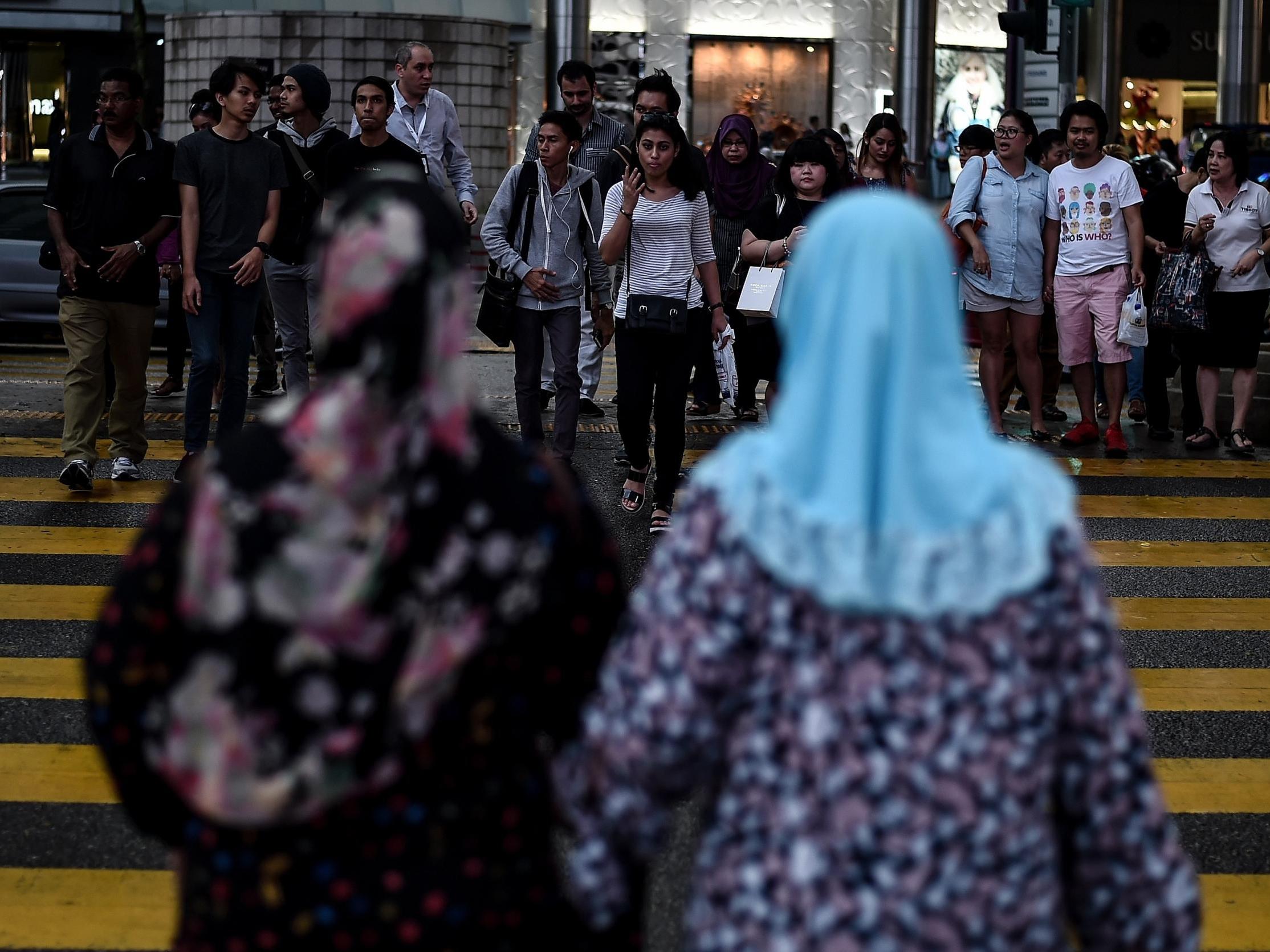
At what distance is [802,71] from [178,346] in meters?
29.0

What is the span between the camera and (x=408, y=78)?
38.0ft

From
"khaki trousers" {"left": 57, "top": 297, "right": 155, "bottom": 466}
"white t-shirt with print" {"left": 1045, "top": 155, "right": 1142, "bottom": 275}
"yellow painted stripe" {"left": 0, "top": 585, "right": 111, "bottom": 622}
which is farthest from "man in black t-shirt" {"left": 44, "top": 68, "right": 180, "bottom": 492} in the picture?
"white t-shirt with print" {"left": 1045, "top": 155, "right": 1142, "bottom": 275}

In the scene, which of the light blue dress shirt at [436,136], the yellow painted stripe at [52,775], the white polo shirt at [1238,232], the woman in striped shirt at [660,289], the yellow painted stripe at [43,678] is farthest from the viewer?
the light blue dress shirt at [436,136]

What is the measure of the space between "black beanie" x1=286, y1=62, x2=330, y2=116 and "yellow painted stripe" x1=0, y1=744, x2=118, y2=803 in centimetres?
599

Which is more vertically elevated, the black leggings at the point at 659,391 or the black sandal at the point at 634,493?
the black leggings at the point at 659,391

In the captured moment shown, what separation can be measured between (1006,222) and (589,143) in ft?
8.81

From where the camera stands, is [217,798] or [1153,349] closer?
[217,798]

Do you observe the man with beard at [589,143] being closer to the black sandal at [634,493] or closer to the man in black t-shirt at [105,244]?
the black sandal at [634,493]

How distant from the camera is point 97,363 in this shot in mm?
9086

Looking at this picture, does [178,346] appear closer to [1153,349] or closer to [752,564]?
[1153,349]

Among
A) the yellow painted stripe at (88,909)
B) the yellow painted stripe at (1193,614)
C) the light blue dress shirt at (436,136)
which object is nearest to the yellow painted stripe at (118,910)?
the yellow painted stripe at (88,909)

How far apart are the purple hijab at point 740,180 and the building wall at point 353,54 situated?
1541cm

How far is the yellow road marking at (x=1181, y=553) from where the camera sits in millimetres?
8258

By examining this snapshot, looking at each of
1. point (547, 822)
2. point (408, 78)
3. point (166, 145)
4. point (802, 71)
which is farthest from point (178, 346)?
point (802, 71)
